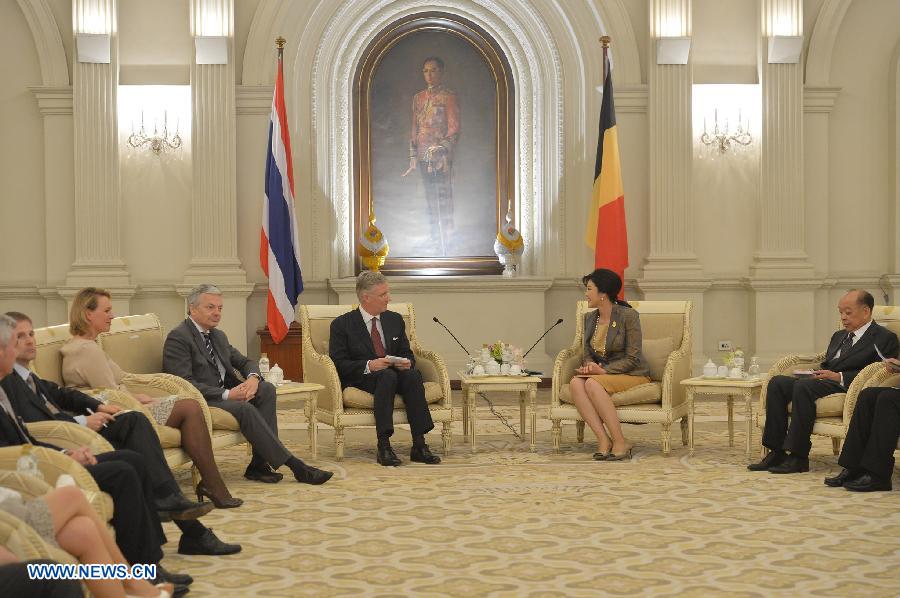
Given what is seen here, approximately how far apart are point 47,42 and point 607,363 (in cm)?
643

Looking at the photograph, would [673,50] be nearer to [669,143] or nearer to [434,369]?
[669,143]

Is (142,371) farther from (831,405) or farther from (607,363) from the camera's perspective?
(831,405)

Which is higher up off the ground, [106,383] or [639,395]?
[106,383]

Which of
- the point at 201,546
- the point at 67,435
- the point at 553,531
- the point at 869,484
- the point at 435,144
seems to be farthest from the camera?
the point at 435,144

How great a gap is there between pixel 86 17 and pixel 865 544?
8542 mm

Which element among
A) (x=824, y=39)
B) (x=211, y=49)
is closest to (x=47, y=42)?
(x=211, y=49)

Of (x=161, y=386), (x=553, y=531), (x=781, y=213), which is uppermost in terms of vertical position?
(x=781, y=213)

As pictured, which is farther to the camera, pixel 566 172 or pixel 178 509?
pixel 566 172

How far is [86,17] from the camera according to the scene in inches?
423

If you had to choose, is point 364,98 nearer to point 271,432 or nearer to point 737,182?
point 737,182

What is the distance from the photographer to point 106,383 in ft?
19.6

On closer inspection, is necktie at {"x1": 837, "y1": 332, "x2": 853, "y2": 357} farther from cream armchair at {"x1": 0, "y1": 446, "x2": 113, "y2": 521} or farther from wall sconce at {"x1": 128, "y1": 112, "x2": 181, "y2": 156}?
wall sconce at {"x1": 128, "y1": 112, "x2": 181, "y2": 156}

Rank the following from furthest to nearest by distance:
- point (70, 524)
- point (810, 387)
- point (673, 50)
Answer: point (673, 50) < point (810, 387) < point (70, 524)

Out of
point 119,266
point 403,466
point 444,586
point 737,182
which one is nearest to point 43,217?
point 119,266
